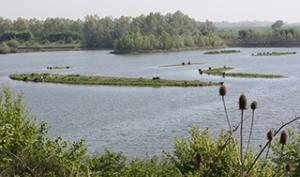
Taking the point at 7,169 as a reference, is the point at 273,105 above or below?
below

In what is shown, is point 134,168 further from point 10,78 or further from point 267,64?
point 267,64

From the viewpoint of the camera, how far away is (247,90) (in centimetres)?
6562

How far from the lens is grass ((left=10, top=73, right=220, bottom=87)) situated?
74375 millimetres

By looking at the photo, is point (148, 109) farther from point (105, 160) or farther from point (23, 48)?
point (23, 48)

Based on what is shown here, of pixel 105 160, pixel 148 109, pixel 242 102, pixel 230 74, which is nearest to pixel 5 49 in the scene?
pixel 230 74

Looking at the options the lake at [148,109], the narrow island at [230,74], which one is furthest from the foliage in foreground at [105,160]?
the narrow island at [230,74]

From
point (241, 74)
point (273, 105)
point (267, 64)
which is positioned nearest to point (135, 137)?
point (273, 105)

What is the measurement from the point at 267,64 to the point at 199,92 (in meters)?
40.8

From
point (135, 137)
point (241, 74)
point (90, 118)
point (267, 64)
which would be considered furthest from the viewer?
point (267, 64)

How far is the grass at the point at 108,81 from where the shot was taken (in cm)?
7438

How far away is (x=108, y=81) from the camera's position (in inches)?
3204

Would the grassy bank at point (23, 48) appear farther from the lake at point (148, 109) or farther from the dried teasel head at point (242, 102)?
the dried teasel head at point (242, 102)

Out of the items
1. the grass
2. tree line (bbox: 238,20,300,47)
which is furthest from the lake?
tree line (bbox: 238,20,300,47)

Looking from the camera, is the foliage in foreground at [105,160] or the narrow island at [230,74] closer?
the foliage in foreground at [105,160]
